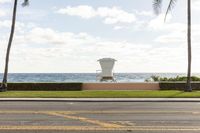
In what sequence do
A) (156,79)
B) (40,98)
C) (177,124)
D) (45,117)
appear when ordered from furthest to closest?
1. (156,79)
2. (40,98)
3. (45,117)
4. (177,124)

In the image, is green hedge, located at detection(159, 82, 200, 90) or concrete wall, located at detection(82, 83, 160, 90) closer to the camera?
green hedge, located at detection(159, 82, 200, 90)

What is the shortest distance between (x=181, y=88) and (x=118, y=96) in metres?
8.50

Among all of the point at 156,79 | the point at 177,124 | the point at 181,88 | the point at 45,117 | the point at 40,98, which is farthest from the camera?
the point at 156,79

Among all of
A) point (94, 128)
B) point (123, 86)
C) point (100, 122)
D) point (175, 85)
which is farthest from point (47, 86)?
point (94, 128)

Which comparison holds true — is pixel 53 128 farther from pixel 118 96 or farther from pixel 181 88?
pixel 181 88

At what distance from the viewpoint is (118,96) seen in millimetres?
28562

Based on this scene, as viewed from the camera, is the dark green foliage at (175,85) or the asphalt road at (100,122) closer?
the asphalt road at (100,122)

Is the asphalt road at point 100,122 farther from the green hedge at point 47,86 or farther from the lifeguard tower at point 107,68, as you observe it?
the lifeguard tower at point 107,68

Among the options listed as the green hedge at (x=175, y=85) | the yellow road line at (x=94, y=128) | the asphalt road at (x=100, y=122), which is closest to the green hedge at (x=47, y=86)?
the green hedge at (x=175, y=85)

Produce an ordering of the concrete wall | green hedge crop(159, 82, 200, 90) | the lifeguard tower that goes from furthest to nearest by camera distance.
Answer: the lifeguard tower → the concrete wall → green hedge crop(159, 82, 200, 90)

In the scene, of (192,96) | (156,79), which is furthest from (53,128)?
(156,79)

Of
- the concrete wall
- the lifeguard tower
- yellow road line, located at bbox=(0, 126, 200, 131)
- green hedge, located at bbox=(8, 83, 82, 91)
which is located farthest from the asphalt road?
the lifeguard tower

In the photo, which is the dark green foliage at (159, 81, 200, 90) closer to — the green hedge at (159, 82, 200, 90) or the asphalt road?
the green hedge at (159, 82, 200, 90)

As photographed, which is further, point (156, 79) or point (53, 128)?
point (156, 79)
